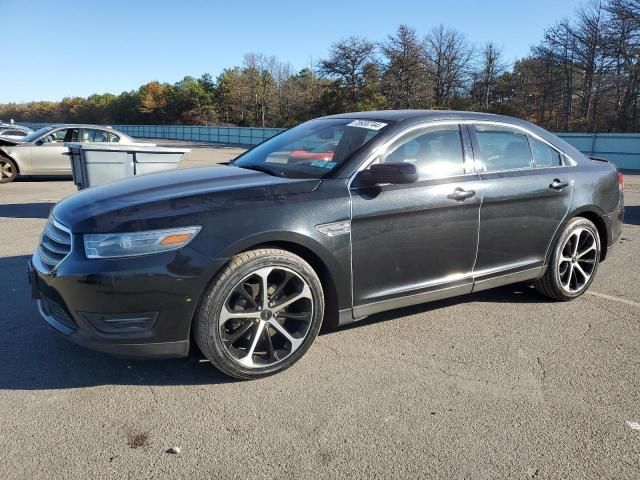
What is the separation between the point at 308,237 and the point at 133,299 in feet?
3.46

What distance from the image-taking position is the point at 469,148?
3992 millimetres

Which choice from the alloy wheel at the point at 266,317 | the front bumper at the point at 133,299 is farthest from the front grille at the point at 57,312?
the alloy wheel at the point at 266,317

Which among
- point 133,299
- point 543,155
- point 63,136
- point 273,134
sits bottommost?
point 133,299

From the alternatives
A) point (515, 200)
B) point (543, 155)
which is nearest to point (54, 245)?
point (515, 200)

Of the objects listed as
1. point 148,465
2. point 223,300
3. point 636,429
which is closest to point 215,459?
point 148,465

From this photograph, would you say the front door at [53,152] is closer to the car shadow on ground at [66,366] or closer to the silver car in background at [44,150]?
the silver car in background at [44,150]

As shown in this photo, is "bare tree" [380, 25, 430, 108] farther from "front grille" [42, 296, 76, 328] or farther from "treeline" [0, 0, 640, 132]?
"front grille" [42, 296, 76, 328]

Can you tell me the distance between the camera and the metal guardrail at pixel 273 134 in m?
23.6

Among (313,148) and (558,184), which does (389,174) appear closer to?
(313,148)

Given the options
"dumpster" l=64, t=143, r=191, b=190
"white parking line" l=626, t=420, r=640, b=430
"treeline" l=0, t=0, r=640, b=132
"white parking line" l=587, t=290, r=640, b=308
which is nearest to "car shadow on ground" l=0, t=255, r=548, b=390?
"white parking line" l=626, t=420, r=640, b=430

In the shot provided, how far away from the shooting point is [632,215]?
9664 millimetres

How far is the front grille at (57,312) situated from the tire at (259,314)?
2.31 ft

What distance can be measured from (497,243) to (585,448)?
5.89 feet

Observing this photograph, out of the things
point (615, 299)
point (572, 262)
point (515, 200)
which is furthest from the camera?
point (615, 299)
